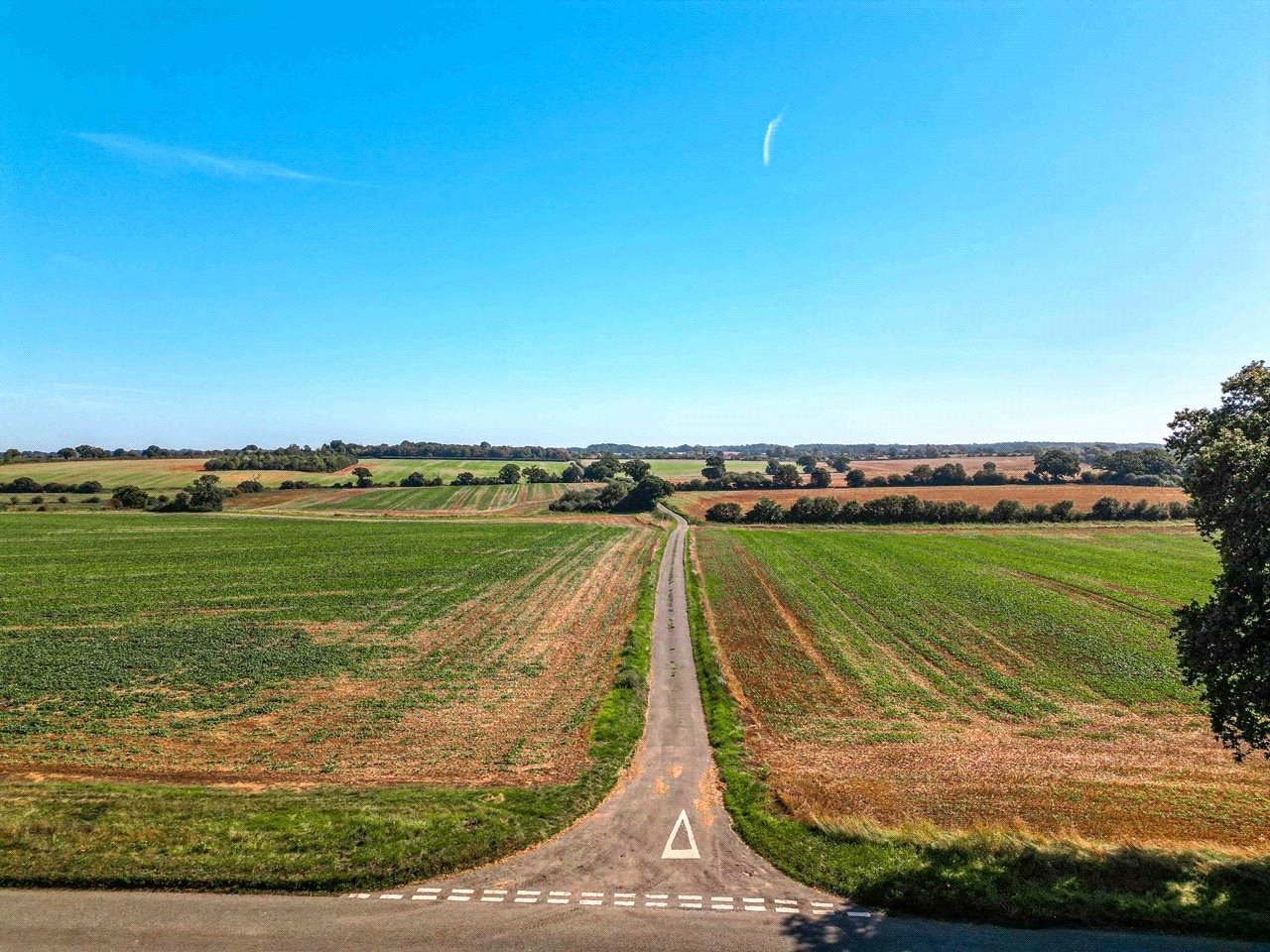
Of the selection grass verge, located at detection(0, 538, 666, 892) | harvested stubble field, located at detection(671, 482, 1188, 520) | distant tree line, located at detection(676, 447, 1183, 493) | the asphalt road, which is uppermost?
distant tree line, located at detection(676, 447, 1183, 493)

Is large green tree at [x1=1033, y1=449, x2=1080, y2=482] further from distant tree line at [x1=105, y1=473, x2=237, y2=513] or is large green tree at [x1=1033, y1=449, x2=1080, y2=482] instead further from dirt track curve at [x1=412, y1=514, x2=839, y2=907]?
distant tree line at [x1=105, y1=473, x2=237, y2=513]

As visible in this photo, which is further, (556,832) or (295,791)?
(295,791)

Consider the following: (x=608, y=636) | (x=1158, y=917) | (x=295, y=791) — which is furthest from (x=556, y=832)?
(x=608, y=636)

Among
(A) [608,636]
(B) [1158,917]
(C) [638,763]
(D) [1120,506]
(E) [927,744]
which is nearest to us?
(B) [1158,917]

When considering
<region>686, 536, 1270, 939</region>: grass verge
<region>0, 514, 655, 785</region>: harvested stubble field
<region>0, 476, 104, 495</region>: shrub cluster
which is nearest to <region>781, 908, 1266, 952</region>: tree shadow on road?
<region>686, 536, 1270, 939</region>: grass verge

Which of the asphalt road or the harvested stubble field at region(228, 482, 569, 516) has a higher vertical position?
the harvested stubble field at region(228, 482, 569, 516)

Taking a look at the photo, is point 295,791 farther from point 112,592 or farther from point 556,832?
point 112,592
